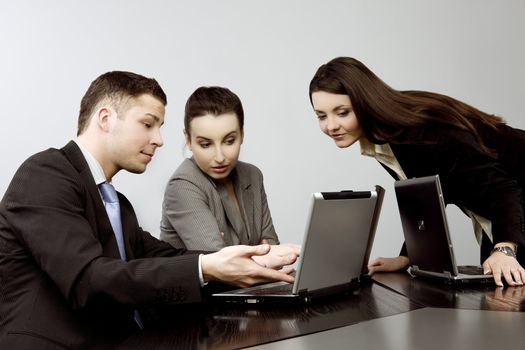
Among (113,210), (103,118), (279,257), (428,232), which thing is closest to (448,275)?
(428,232)

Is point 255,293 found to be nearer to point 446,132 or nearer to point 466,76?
point 446,132

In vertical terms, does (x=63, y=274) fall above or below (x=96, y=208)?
below

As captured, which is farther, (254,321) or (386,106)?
(386,106)

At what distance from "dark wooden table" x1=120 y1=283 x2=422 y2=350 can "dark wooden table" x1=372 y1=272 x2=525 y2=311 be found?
0.06 m

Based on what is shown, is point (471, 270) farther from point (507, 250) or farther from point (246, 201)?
point (246, 201)

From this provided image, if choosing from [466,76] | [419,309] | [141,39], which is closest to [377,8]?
[466,76]

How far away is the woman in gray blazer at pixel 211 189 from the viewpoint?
185cm

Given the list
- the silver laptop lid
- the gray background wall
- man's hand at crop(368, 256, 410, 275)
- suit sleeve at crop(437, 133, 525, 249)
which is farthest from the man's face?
the gray background wall

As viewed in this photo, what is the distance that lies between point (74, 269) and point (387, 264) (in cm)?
110

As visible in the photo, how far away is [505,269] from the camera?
57.1 inches

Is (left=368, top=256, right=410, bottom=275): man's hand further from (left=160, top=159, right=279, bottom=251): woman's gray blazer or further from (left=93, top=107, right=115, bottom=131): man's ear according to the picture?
(left=93, top=107, right=115, bottom=131): man's ear

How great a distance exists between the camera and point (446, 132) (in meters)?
1.81

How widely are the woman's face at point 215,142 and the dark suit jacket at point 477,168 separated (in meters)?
0.56

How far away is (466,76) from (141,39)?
6.59 ft
